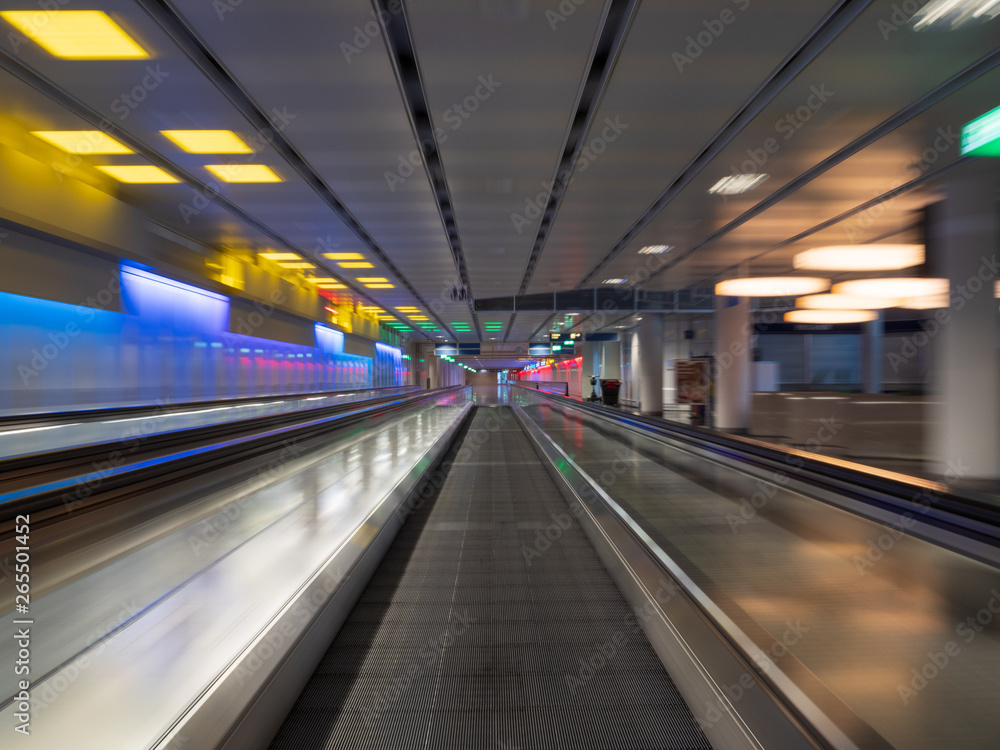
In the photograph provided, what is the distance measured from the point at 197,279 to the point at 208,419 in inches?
136

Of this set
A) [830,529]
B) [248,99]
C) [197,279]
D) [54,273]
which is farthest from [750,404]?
[54,273]

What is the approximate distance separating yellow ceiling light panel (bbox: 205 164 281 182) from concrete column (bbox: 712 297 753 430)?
10.8m

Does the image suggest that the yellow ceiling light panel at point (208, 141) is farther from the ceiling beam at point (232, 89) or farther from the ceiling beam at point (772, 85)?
the ceiling beam at point (772, 85)

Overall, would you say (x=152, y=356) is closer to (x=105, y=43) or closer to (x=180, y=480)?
(x=180, y=480)

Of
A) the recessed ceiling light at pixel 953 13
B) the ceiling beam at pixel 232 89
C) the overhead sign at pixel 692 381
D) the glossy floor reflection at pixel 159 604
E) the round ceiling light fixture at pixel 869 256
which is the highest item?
the ceiling beam at pixel 232 89

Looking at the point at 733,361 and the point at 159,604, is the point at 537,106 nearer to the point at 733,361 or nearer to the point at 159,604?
the point at 159,604

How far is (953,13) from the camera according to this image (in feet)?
12.9

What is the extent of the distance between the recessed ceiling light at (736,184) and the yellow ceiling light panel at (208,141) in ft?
22.7

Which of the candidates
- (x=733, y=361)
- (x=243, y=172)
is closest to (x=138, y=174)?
(x=243, y=172)

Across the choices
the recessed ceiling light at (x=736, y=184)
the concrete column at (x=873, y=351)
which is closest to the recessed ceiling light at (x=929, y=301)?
the recessed ceiling light at (x=736, y=184)

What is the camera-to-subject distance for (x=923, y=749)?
1.79 metres

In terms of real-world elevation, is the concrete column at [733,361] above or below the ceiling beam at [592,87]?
below

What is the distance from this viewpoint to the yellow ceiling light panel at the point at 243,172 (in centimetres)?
705

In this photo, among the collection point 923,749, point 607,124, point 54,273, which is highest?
point 607,124
